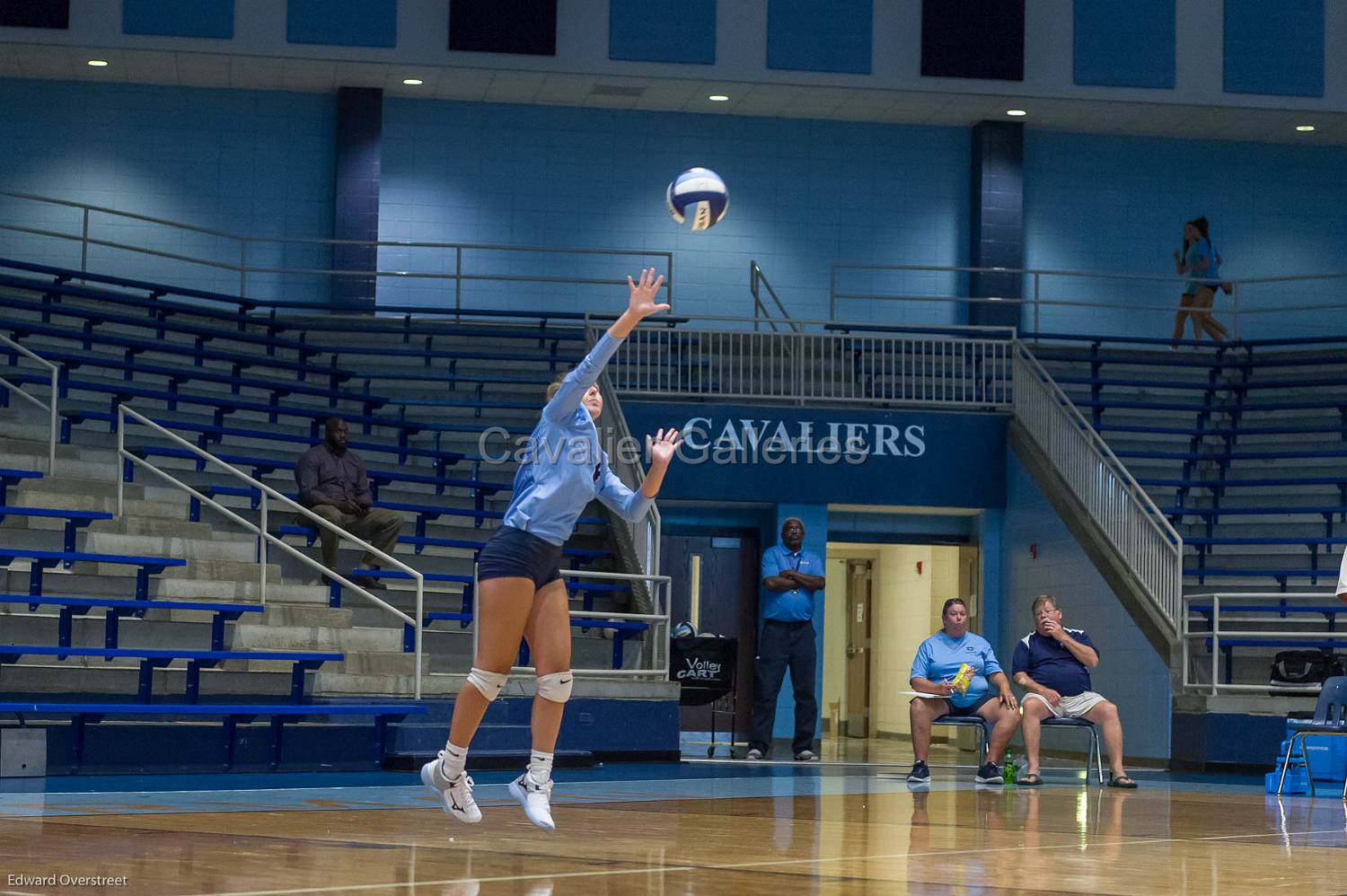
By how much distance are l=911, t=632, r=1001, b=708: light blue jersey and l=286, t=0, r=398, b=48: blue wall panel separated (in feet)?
36.2

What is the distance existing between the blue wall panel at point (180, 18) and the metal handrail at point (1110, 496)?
32.0ft

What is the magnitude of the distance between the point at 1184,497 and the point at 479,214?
941 centimetres

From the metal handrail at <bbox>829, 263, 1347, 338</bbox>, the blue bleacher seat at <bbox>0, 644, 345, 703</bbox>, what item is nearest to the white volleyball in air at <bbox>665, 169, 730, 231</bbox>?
the blue bleacher seat at <bbox>0, 644, 345, 703</bbox>

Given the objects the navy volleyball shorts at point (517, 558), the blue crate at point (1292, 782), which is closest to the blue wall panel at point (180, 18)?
the blue crate at point (1292, 782)

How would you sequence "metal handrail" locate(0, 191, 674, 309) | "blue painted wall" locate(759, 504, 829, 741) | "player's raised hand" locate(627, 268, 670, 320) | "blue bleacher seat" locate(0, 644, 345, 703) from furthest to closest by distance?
"metal handrail" locate(0, 191, 674, 309) < "blue painted wall" locate(759, 504, 829, 741) < "blue bleacher seat" locate(0, 644, 345, 703) < "player's raised hand" locate(627, 268, 670, 320)

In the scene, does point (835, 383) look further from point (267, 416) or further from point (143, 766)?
point (143, 766)

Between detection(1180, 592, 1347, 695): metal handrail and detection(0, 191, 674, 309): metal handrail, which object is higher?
detection(0, 191, 674, 309): metal handrail

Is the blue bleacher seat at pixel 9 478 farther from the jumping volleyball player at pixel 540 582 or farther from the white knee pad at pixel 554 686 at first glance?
the white knee pad at pixel 554 686

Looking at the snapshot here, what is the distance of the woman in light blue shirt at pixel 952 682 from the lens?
→ 1180 centimetres

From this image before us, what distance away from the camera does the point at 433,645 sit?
13.2 m

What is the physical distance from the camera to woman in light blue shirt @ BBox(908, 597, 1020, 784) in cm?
1180

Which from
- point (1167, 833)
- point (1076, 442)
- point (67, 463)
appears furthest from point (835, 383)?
point (1167, 833)

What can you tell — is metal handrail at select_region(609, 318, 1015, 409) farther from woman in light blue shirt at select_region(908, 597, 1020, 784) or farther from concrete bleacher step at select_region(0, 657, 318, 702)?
concrete bleacher step at select_region(0, 657, 318, 702)

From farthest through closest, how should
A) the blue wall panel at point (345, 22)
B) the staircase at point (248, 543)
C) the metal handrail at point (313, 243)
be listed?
the blue wall panel at point (345, 22) → the metal handrail at point (313, 243) → the staircase at point (248, 543)
